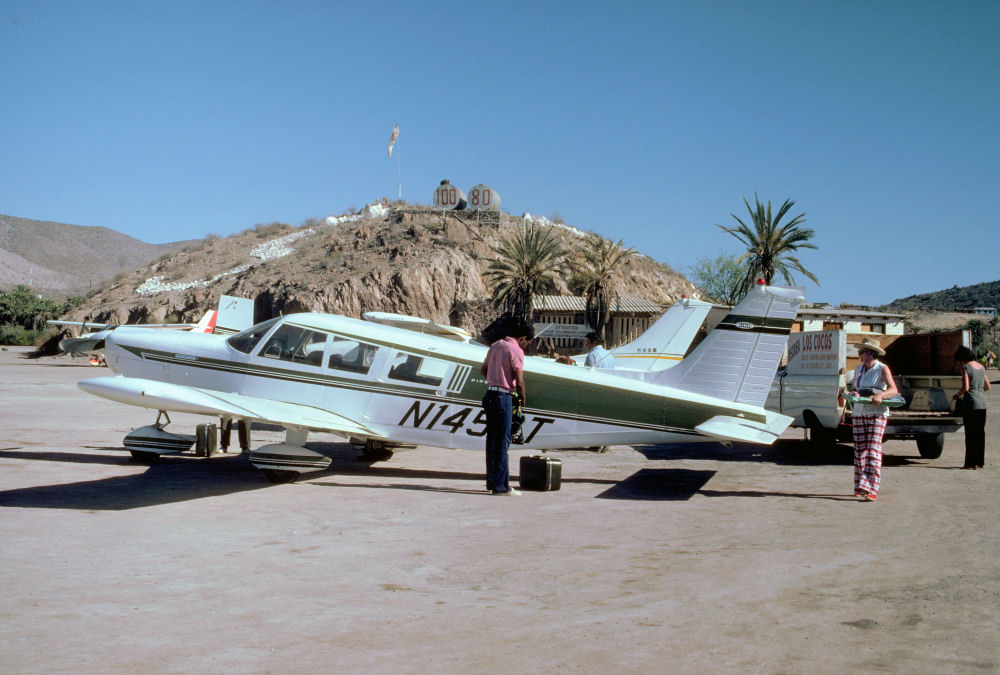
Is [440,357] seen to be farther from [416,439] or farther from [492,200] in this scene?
[492,200]

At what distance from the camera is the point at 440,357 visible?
9867 mm

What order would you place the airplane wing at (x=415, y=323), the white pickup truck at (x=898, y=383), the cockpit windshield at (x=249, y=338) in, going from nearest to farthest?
the cockpit windshield at (x=249, y=338), the white pickup truck at (x=898, y=383), the airplane wing at (x=415, y=323)

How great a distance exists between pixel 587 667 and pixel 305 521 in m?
4.25

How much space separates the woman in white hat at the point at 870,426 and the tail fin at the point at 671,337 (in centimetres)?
866

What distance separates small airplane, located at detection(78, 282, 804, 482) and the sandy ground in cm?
70

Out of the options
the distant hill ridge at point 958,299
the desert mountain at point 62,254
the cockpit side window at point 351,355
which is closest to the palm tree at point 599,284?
the cockpit side window at point 351,355

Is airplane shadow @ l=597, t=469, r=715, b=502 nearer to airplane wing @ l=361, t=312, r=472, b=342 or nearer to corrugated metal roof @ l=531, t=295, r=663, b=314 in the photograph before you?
airplane wing @ l=361, t=312, r=472, b=342

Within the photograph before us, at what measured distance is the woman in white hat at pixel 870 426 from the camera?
8758 millimetres

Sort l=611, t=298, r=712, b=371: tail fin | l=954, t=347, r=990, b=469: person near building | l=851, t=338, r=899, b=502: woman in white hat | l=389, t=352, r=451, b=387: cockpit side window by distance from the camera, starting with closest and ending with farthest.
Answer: l=851, t=338, r=899, b=502: woman in white hat → l=389, t=352, r=451, b=387: cockpit side window → l=954, t=347, r=990, b=469: person near building → l=611, t=298, r=712, b=371: tail fin

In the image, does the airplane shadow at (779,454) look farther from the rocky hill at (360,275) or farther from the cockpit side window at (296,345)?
the rocky hill at (360,275)

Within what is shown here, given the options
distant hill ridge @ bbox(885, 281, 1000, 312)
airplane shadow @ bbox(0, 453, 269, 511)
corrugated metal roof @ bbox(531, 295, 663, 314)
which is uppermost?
distant hill ridge @ bbox(885, 281, 1000, 312)

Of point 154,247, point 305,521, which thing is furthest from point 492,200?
point 154,247

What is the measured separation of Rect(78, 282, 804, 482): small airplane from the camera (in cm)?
915

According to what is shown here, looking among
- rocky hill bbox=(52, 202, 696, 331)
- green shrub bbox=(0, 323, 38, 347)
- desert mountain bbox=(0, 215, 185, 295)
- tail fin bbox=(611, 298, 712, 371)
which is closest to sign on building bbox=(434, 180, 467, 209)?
rocky hill bbox=(52, 202, 696, 331)
